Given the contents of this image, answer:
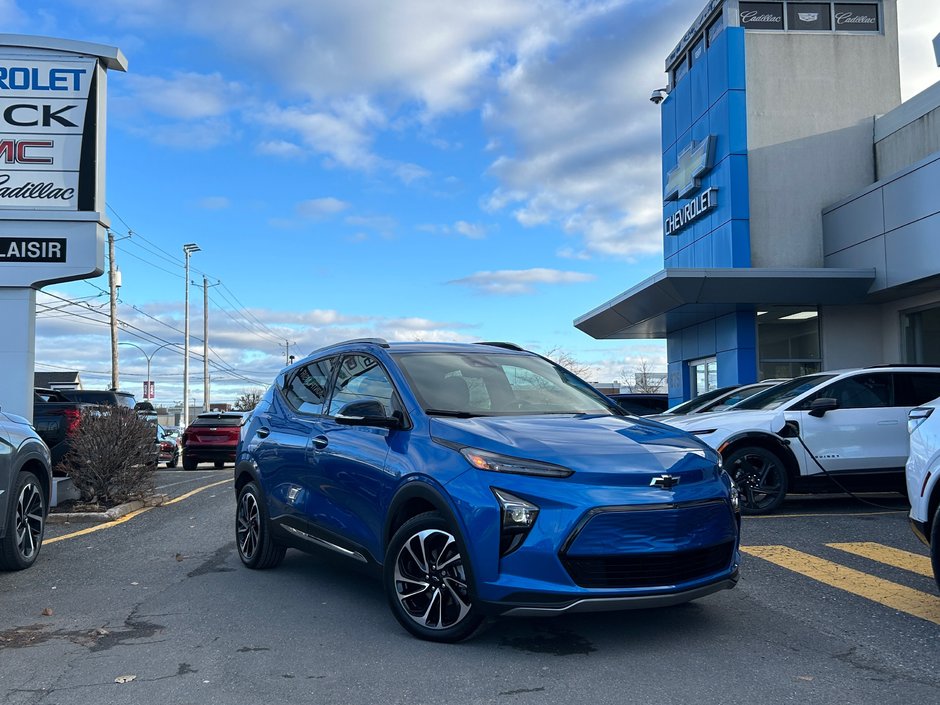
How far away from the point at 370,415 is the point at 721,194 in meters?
19.5

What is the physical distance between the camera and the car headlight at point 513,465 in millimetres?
4301

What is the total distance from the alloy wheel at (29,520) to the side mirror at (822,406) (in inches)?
307

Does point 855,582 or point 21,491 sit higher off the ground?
point 21,491

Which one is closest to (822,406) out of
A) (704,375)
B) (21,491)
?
(21,491)

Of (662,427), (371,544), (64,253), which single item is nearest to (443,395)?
(371,544)

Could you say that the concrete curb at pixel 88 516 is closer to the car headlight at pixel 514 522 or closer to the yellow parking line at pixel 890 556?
the car headlight at pixel 514 522

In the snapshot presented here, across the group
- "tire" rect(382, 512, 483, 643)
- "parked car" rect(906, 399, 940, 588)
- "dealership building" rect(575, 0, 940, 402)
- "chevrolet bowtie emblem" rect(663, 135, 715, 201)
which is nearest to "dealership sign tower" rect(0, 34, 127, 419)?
"tire" rect(382, 512, 483, 643)

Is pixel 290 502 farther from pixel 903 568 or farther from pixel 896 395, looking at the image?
pixel 896 395

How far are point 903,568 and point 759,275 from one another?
13.0 metres

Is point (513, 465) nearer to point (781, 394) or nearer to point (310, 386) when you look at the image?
point (310, 386)

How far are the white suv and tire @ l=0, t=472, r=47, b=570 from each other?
673 cm

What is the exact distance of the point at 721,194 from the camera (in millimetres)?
22625

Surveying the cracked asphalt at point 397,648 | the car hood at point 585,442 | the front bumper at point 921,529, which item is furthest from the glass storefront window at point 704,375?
the car hood at point 585,442

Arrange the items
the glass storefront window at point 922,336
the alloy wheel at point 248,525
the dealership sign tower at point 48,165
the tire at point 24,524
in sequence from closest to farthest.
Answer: the tire at point 24,524, the alloy wheel at point 248,525, the dealership sign tower at point 48,165, the glass storefront window at point 922,336
